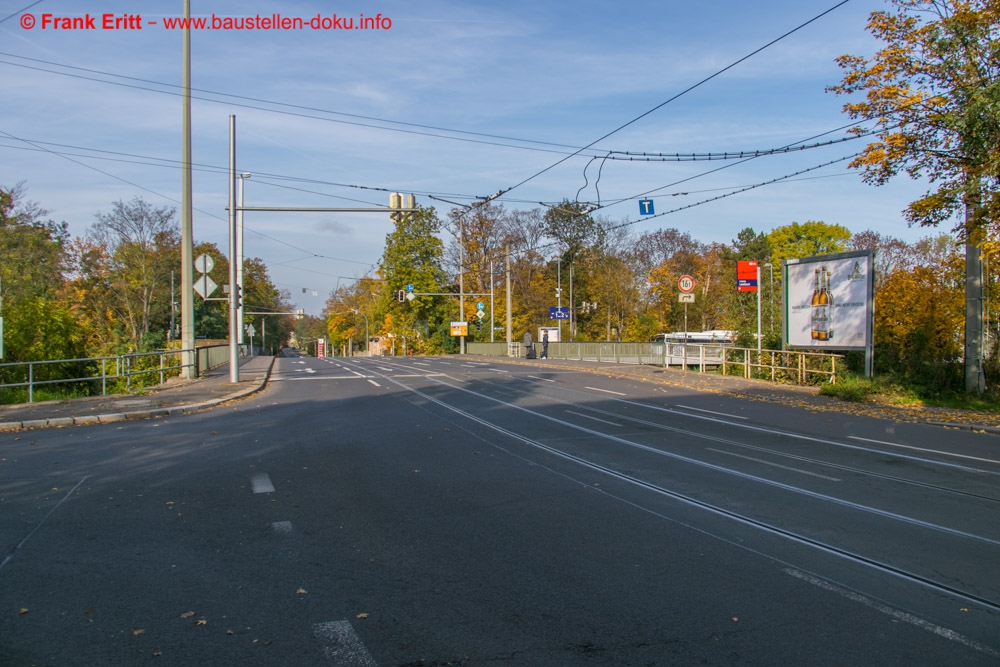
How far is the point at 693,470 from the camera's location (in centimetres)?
927

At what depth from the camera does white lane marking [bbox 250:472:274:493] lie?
8.10m

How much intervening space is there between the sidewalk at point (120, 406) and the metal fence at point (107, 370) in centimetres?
69

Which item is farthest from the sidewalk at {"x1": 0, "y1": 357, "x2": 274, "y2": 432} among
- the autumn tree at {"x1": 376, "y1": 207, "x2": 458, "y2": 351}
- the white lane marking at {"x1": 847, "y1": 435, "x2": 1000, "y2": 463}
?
the autumn tree at {"x1": 376, "y1": 207, "x2": 458, "y2": 351}

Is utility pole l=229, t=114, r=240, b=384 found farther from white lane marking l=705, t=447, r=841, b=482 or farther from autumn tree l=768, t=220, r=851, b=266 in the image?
autumn tree l=768, t=220, r=851, b=266

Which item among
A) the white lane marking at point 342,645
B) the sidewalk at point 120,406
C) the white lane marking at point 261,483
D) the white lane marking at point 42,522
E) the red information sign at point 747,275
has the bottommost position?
the white lane marking at point 342,645

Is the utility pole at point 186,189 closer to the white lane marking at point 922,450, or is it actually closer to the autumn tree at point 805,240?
the white lane marking at point 922,450

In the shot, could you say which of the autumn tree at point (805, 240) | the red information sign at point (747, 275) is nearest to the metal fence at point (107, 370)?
the red information sign at point (747, 275)

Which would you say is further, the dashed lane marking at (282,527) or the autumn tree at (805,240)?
the autumn tree at (805,240)

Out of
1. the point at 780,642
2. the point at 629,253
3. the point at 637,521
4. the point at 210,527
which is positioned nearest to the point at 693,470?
the point at 637,521

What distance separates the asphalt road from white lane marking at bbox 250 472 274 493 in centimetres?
6

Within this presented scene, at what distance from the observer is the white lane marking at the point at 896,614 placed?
4.13 m

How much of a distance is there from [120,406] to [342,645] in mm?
14743

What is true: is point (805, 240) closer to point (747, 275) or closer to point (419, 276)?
point (419, 276)

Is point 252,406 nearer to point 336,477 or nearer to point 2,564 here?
point 336,477
